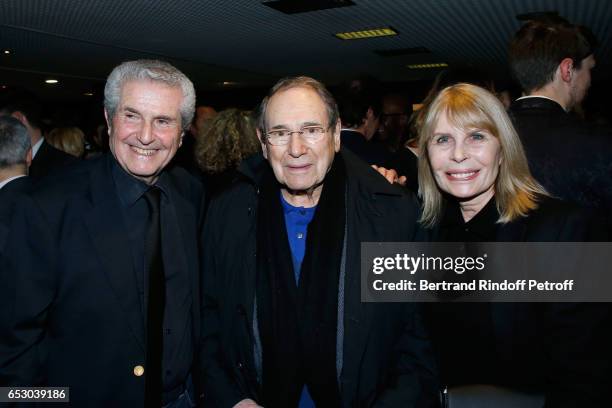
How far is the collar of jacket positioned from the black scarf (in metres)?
0.13

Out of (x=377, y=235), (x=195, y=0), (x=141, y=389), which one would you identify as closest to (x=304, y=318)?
(x=377, y=235)

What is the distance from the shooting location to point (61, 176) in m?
1.78

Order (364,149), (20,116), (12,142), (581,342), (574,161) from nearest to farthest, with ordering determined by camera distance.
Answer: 1. (581,342)
2. (574,161)
3. (12,142)
4. (364,149)
5. (20,116)

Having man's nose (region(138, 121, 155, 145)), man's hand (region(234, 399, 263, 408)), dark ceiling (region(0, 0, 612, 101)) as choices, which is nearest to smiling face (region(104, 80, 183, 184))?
man's nose (region(138, 121, 155, 145))

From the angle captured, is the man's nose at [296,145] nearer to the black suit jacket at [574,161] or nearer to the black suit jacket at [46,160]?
the black suit jacket at [574,161]

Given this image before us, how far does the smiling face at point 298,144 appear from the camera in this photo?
1.83 meters

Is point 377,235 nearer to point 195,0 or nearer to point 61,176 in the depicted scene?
point 61,176

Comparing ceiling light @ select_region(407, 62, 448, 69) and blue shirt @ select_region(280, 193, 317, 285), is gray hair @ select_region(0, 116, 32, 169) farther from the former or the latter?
ceiling light @ select_region(407, 62, 448, 69)

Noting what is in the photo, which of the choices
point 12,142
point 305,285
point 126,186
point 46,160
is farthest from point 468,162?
point 46,160

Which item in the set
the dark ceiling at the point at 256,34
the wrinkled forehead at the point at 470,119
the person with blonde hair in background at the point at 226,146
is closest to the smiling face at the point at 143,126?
the wrinkled forehead at the point at 470,119

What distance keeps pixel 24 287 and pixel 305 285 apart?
0.94 metres

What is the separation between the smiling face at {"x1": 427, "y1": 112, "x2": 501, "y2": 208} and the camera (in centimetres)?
174

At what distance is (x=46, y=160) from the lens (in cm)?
370

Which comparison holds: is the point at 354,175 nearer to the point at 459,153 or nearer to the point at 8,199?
the point at 459,153
